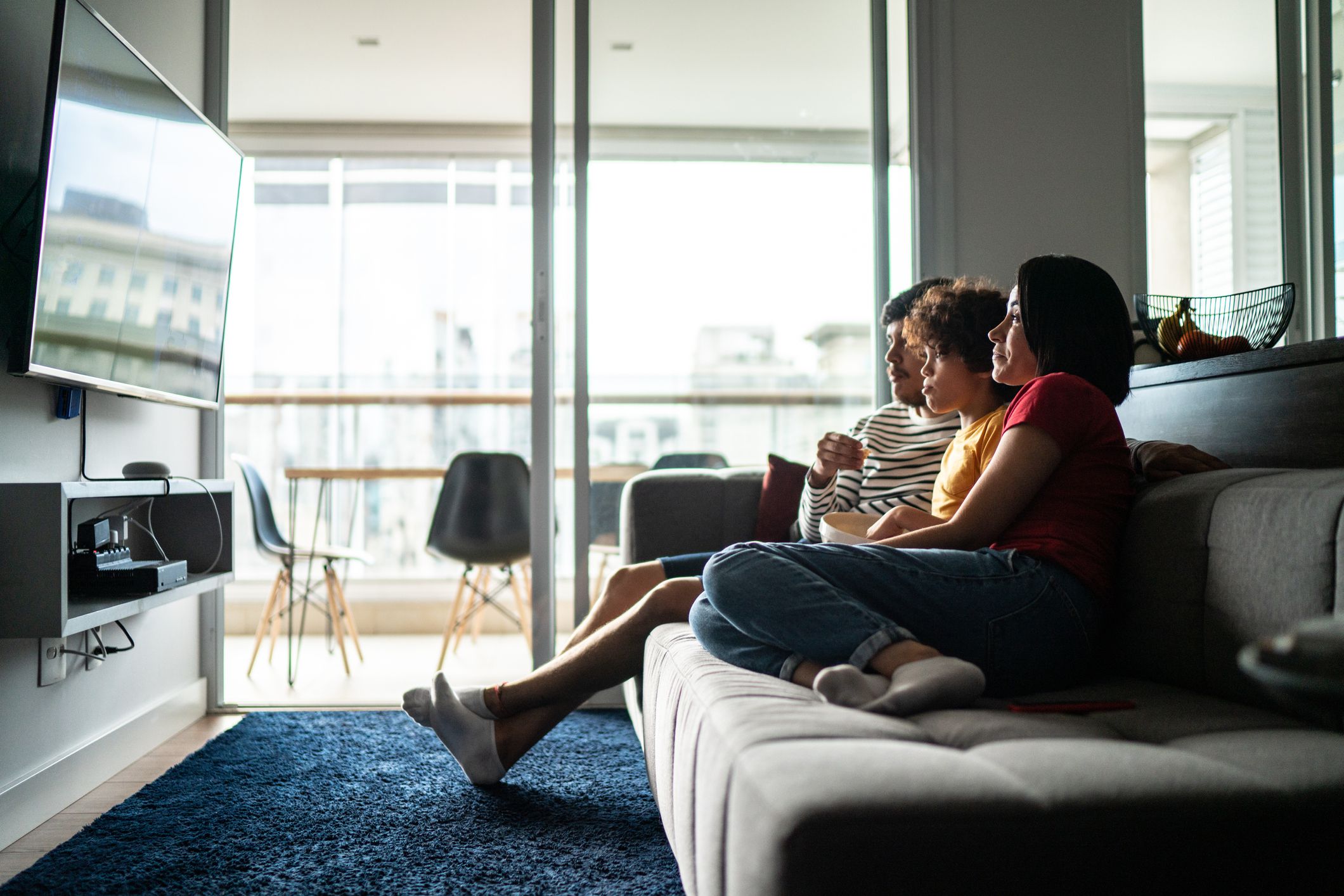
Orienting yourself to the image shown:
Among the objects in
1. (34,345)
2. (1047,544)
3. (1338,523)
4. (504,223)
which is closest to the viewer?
(1338,523)

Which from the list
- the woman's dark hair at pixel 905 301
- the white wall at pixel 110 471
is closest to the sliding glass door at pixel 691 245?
the white wall at pixel 110 471

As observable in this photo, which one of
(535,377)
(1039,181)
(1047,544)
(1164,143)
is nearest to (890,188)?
(1039,181)

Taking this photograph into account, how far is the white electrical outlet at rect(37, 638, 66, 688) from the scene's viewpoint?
2.02 metres

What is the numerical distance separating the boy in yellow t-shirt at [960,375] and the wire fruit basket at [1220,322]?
317 mm

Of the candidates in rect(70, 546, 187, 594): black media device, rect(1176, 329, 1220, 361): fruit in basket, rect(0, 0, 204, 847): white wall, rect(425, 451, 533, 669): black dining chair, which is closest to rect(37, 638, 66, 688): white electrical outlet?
rect(0, 0, 204, 847): white wall

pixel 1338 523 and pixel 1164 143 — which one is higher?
pixel 1164 143

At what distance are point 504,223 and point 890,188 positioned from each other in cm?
255

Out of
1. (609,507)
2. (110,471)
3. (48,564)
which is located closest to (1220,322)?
(609,507)

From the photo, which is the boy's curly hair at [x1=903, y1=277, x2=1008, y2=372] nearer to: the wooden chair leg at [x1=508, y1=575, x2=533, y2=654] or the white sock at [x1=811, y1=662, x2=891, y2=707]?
the white sock at [x1=811, y1=662, x2=891, y2=707]

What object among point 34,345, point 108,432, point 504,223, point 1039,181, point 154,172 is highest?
point 504,223

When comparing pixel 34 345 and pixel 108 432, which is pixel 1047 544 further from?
pixel 108 432

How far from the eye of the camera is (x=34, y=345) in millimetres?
1807

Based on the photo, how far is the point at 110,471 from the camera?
2336 millimetres

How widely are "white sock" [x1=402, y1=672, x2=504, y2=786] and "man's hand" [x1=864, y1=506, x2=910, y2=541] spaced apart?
35.4 inches
